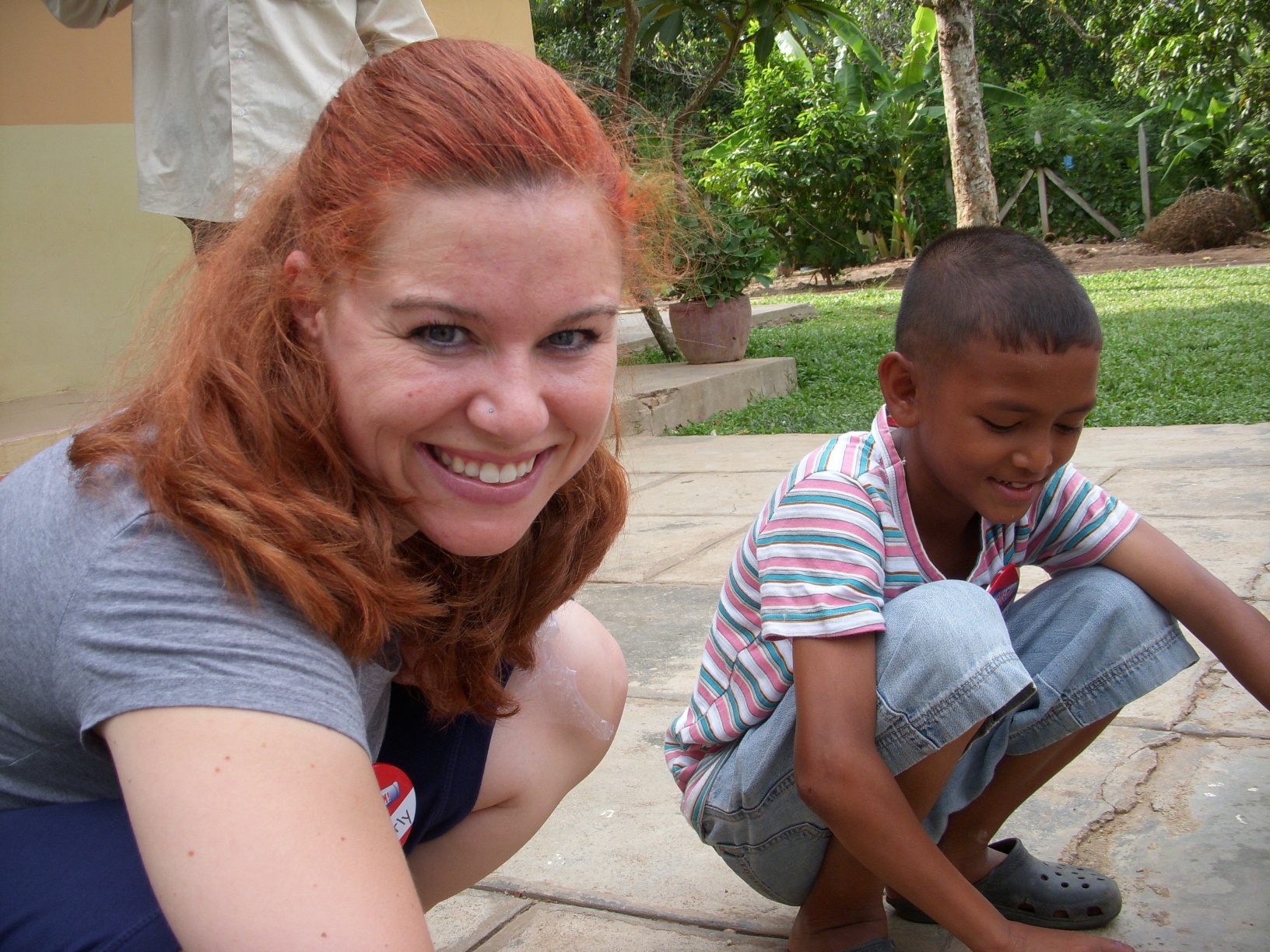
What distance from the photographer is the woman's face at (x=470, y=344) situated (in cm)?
108

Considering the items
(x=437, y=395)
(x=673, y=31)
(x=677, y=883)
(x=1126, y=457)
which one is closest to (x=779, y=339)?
(x=673, y=31)

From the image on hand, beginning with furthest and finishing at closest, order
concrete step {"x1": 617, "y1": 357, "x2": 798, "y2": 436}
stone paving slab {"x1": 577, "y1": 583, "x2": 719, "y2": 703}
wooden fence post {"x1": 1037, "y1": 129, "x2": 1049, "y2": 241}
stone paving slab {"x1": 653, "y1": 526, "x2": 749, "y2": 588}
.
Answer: wooden fence post {"x1": 1037, "y1": 129, "x2": 1049, "y2": 241} < concrete step {"x1": 617, "y1": 357, "x2": 798, "y2": 436} < stone paving slab {"x1": 653, "y1": 526, "x2": 749, "y2": 588} < stone paving slab {"x1": 577, "y1": 583, "x2": 719, "y2": 703}

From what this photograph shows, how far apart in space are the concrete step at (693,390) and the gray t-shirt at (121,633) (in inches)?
164

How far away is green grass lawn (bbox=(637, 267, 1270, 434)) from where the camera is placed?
513 cm

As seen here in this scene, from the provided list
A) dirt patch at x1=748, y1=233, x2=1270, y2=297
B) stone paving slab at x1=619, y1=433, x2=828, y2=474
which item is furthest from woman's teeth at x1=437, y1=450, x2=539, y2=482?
dirt patch at x1=748, y1=233, x2=1270, y2=297

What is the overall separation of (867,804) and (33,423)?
10.7 feet

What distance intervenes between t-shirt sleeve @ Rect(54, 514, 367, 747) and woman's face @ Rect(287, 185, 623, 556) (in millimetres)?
202

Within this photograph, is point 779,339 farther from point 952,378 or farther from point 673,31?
point 952,378

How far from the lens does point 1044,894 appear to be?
5.06ft

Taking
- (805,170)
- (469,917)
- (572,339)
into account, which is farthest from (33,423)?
(805,170)

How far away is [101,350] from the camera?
4.55 metres

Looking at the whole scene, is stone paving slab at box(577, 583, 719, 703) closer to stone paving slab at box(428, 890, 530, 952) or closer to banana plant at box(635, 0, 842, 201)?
stone paving slab at box(428, 890, 530, 952)

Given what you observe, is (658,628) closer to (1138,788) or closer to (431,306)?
(1138,788)

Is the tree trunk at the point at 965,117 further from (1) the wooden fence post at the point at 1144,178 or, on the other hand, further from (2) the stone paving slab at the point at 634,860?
(2) the stone paving slab at the point at 634,860
